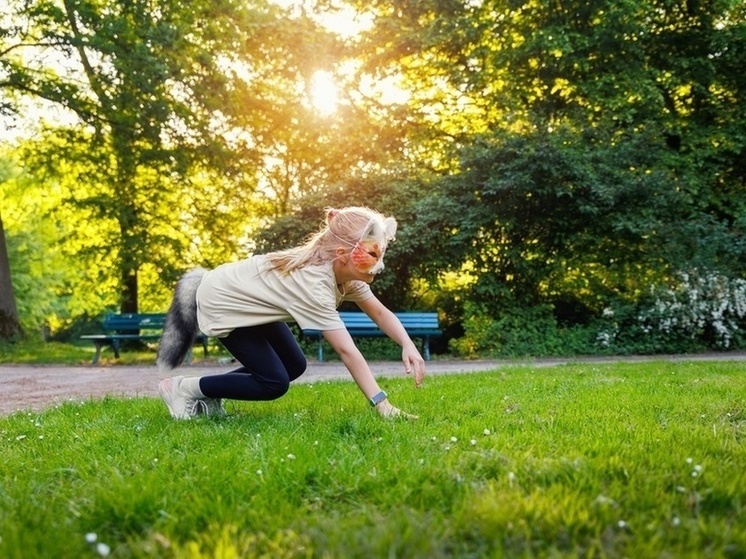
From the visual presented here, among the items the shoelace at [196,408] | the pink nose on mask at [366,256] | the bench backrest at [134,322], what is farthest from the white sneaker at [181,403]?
the bench backrest at [134,322]

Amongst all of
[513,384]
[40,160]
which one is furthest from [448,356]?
[40,160]

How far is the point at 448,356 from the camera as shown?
1218 centimetres

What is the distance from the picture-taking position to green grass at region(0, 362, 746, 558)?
6.34 feet

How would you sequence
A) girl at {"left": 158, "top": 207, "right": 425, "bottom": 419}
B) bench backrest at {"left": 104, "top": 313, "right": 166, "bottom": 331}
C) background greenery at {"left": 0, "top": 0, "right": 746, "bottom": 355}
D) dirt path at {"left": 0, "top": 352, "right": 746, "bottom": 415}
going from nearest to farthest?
girl at {"left": 158, "top": 207, "right": 425, "bottom": 419} → dirt path at {"left": 0, "top": 352, "right": 746, "bottom": 415} → background greenery at {"left": 0, "top": 0, "right": 746, "bottom": 355} → bench backrest at {"left": 104, "top": 313, "right": 166, "bottom": 331}

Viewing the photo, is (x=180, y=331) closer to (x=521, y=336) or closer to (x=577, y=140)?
(x=521, y=336)

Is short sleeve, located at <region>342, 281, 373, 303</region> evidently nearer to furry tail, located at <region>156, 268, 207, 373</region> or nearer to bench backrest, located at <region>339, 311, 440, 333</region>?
furry tail, located at <region>156, 268, 207, 373</region>

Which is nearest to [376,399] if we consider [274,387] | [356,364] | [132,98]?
[356,364]

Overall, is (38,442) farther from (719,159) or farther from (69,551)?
(719,159)

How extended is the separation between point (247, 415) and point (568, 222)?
31.6ft

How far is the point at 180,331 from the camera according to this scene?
4473 millimetres

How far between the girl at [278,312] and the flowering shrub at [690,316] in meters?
8.67

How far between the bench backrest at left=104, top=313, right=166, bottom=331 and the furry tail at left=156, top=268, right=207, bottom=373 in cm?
862

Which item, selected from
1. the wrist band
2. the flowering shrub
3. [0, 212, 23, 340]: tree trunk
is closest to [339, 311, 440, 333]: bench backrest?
the flowering shrub

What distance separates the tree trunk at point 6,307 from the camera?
14.9 meters
